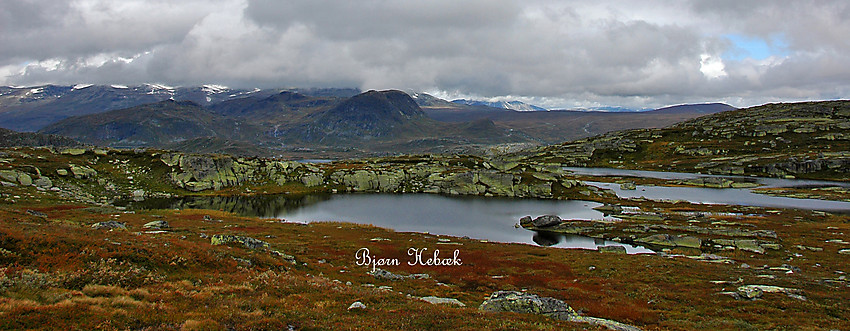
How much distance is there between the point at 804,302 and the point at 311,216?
86.5 metres

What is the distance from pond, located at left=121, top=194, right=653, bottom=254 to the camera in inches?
2982

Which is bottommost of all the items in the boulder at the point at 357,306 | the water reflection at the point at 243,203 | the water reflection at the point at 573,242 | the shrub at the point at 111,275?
the water reflection at the point at 573,242

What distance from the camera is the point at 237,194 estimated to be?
4956 inches

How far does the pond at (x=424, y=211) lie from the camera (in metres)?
75.8

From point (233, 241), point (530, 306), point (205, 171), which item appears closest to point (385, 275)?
point (233, 241)

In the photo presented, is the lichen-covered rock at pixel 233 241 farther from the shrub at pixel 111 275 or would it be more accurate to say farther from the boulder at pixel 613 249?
the boulder at pixel 613 249

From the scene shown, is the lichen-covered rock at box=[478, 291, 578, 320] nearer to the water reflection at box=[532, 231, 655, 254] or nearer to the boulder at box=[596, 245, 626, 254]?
the boulder at box=[596, 245, 626, 254]

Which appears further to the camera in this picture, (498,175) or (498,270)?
(498,175)

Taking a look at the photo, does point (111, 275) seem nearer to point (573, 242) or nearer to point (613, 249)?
point (613, 249)

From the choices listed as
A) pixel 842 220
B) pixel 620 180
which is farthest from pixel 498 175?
pixel 842 220

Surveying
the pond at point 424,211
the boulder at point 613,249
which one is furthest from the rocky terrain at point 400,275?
the pond at point 424,211

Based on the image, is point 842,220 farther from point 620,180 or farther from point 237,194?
point 237,194

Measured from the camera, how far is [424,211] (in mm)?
103625

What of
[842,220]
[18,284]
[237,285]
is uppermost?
[18,284]
